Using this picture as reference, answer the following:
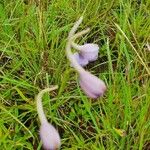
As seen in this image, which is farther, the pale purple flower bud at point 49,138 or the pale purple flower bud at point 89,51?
the pale purple flower bud at point 89,51

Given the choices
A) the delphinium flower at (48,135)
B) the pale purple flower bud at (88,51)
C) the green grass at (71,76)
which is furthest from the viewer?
the green grass at (71,76)

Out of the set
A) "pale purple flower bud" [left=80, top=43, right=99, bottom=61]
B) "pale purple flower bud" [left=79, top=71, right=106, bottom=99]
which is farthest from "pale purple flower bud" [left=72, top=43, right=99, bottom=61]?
"pale purple flower bud" [left=79, top=71, right=106, bottom=99]

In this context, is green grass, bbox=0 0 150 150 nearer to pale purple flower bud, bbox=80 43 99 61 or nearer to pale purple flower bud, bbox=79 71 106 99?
pale purple flower bud, bbox=80 43 99 61

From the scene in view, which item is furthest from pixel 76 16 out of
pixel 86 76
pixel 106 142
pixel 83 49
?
pixel 86 76

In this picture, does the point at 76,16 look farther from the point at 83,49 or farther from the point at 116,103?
the point at 83,49

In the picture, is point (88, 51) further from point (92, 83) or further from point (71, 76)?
point (71, 76)

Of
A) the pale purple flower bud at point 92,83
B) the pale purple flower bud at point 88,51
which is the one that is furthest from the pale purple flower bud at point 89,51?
the pale purple flower bud at point 92,83

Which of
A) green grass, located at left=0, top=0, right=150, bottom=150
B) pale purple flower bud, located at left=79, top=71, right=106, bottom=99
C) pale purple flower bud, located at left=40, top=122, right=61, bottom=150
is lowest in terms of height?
green grass, located at left=0, top=0, right=150, bottom=150

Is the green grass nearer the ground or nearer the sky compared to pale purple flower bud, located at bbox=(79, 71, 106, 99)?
nearer the ground

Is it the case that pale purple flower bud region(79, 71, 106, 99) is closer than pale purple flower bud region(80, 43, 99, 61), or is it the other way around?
pale purple flower bud region(79, 71, 106, 99)

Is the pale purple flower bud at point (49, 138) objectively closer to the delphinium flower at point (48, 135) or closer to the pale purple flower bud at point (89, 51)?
the delphinium flower at point (48, 135)
